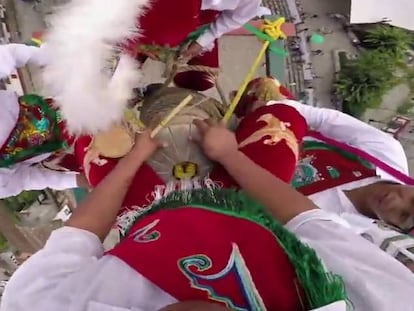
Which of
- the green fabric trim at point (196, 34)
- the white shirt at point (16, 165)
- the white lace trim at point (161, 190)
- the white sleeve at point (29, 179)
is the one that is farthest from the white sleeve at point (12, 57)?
the white lace trim at point (161, 190)

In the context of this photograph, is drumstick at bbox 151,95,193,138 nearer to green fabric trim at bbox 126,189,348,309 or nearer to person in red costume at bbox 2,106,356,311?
person in red costume at bbox 2,106,356,311

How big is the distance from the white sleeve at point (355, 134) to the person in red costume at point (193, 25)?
0.16m

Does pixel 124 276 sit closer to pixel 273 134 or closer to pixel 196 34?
pixel 273 134

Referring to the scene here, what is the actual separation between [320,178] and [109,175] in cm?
38

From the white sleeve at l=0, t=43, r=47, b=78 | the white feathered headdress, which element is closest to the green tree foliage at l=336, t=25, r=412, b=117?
the white sleeve at l=0, t=43, r=47, b=78

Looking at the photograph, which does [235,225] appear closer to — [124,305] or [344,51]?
[124,305]

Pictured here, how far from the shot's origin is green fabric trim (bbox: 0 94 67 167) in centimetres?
100

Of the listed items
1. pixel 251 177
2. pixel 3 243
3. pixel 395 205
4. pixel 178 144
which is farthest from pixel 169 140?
pixel 3 243

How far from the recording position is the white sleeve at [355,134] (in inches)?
35.5

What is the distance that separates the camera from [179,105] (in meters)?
0.71

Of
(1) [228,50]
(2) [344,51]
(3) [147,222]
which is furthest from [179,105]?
(2) [344,51]

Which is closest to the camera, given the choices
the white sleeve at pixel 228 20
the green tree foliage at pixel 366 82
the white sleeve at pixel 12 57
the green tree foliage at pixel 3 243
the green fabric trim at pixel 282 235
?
the green fabric trim at pixel 282 235

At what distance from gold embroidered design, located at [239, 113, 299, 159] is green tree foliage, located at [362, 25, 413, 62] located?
745mm

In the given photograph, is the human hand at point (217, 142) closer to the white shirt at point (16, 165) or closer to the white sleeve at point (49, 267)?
the white sleeve at point (49, 267)
